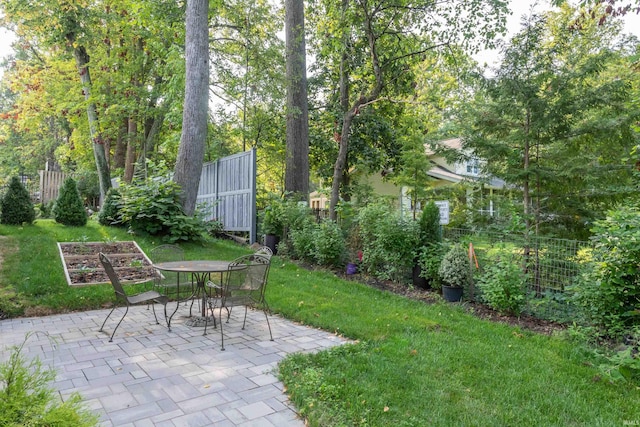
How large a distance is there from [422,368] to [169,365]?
2090 mm

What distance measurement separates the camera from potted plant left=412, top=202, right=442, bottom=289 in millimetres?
5965

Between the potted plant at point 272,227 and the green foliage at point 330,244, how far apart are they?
65.5 inches

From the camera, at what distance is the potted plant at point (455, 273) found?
211 inches

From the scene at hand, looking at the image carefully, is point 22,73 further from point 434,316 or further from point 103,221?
point 434,316

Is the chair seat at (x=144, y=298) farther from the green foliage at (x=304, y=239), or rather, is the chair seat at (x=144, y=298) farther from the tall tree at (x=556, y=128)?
the tall tree at (x=556, y=128)

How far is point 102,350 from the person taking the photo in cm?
354

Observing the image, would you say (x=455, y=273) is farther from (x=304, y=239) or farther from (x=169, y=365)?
(x=169, y=365)

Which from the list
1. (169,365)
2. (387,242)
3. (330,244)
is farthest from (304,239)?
(169,365)

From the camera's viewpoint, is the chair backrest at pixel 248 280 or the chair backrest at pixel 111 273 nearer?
the chair backrest at pixel 111 273

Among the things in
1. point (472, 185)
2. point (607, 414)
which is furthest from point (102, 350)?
point (472, 185)

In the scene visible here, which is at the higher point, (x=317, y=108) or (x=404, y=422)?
(x=317, y=108)

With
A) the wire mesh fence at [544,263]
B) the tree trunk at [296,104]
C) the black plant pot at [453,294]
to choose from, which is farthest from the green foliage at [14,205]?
the wire mesh fence at [544,263]

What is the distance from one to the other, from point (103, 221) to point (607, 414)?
9.75 m

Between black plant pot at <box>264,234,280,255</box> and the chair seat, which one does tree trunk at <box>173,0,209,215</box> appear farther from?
the chair seat
